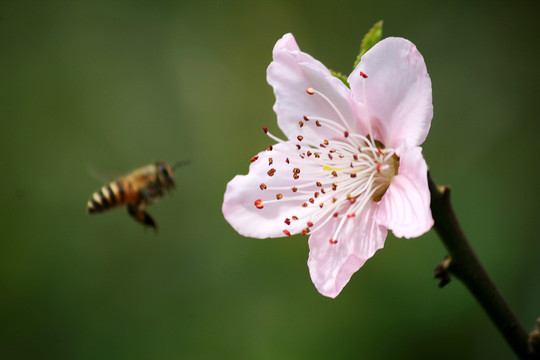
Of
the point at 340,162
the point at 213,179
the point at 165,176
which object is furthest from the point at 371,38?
the point at 213,179

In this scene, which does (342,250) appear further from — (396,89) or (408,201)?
(396,89)

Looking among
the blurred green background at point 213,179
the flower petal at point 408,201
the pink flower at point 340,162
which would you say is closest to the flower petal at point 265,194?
the pink flower at point 340,162

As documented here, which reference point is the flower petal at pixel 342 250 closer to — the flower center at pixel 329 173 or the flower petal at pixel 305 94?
the flower center at pixel 329 173

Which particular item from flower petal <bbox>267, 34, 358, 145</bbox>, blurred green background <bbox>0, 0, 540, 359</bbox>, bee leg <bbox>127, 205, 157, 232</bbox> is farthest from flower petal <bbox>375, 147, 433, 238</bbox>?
blurred green background <bbox>0, 0, 540, 359</bbox>

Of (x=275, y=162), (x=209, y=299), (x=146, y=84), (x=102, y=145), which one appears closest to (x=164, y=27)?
(x=146, y=84)

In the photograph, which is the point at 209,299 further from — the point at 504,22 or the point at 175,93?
the point at 504,22

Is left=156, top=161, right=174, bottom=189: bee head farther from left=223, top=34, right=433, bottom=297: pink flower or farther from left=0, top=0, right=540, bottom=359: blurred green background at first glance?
left=0, top=0, right=540, bottom=359: blurred green background
